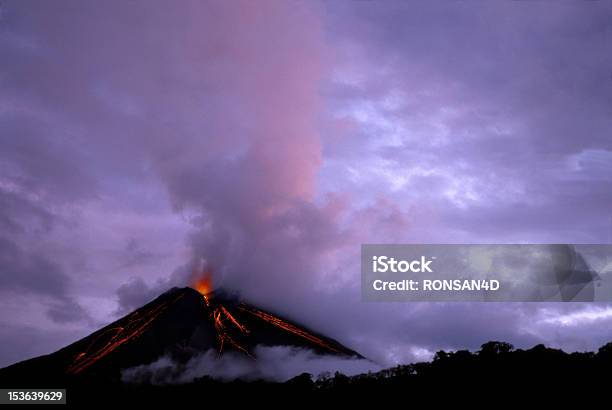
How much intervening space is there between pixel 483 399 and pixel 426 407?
14.2m

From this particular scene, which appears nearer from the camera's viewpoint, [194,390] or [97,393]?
[97,393]

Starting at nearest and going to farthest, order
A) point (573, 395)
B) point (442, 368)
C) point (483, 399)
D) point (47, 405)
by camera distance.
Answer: point (573, 395)
point (483, 399)
point (442, 368)
point (47, 405)

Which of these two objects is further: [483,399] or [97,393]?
[97,393]

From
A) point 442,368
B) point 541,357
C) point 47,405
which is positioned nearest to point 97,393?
point 47,405

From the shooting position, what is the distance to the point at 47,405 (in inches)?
7318

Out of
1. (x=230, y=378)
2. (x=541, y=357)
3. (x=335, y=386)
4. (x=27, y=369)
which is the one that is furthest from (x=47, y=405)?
(x=541, y=357)

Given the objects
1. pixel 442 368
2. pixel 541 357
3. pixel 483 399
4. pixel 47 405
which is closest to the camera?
pixel 483 399

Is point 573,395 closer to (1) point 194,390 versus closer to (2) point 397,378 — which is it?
(2) point 397,378

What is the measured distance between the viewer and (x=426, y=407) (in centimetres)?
15588

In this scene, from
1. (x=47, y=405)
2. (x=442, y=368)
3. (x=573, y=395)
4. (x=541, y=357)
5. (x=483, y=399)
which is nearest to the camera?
(x=573, y=395)

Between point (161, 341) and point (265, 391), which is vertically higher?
point (161, 341)

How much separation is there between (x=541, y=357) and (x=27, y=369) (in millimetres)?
138531

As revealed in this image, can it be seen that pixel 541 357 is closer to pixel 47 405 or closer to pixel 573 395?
pixel 573 395

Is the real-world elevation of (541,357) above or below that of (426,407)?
above
